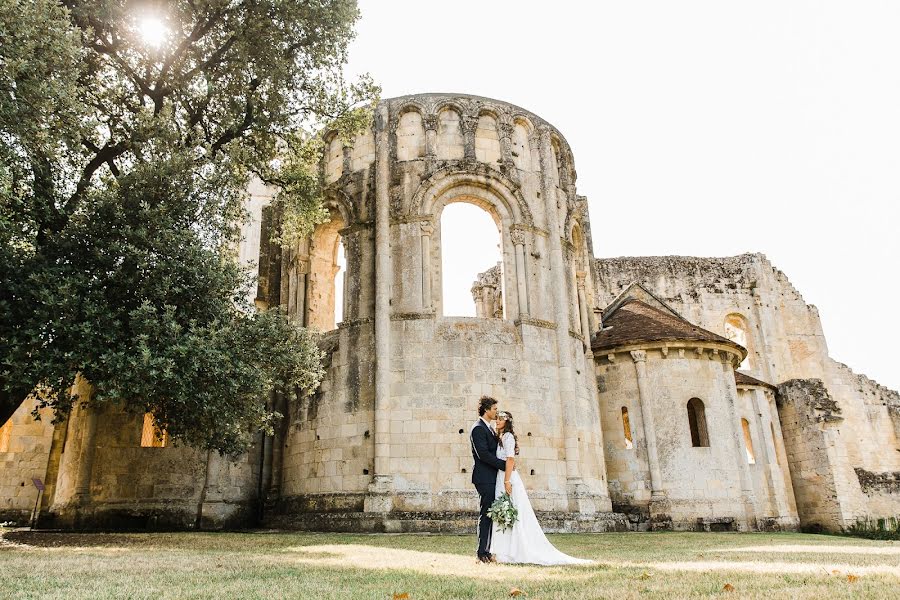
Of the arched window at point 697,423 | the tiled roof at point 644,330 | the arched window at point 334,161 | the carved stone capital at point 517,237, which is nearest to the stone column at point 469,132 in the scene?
the carved stone capital at point 517,237

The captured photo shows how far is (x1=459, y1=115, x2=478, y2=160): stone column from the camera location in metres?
18.5

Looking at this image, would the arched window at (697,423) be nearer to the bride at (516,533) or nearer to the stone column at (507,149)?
the stone column at (507,149)

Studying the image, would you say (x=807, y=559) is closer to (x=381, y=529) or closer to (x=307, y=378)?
(x=381, y=529)

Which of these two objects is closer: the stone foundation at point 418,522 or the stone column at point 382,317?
the stone foundation at point 418,522

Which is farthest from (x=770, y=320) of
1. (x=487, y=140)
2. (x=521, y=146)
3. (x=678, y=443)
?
(x=487, y=140)

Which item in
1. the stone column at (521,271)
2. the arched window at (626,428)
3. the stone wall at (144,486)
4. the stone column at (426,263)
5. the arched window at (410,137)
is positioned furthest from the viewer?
the arched window at (626,428)

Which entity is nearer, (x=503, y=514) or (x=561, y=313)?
(x=503, y=514)

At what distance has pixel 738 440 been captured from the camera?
65.4 ft

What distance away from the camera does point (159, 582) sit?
6188 millimetres

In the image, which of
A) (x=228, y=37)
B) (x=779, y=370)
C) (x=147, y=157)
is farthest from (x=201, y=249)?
(x=779, y=370)

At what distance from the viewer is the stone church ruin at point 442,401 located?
16281 millimetres

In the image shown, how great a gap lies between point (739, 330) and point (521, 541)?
29802 millimetres

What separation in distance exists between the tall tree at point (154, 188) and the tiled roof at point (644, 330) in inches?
383

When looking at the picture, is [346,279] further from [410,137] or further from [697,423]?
[697,423]
